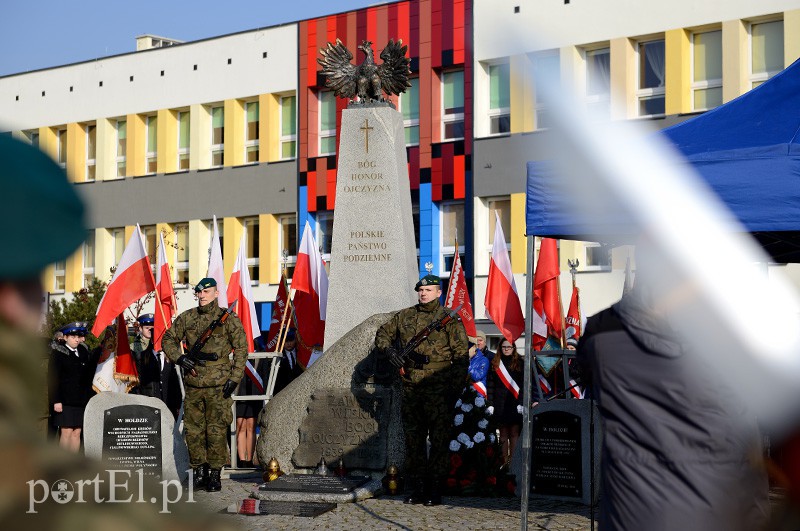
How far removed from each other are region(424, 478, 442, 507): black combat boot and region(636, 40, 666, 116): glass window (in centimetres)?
1827

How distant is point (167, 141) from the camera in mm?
37812

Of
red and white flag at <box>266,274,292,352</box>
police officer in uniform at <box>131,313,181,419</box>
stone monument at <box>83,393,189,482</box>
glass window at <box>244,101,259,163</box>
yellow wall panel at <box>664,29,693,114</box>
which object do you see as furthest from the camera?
glass window at <box>244,101,259,163</box>

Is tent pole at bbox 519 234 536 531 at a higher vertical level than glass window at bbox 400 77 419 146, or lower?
lower

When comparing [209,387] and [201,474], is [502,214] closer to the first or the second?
[209,387]

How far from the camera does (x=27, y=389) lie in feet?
3.32

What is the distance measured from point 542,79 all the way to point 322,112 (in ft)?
97.2

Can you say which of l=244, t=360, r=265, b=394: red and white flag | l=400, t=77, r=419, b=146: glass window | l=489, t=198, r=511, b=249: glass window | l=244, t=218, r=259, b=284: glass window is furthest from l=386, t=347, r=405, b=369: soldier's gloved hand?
l=244, t=218, r=259, b=284: glass window

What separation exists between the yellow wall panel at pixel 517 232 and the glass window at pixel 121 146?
1463 centimetres

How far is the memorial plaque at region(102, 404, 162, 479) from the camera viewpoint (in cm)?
1231

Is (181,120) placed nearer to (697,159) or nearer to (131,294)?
Result: (131,294)

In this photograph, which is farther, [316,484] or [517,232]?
[517,232]

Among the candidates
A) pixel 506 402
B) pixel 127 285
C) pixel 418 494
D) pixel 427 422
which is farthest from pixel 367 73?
pixel 418 494

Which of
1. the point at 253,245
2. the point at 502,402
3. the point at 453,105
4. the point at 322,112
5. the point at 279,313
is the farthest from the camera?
the point at 253,245

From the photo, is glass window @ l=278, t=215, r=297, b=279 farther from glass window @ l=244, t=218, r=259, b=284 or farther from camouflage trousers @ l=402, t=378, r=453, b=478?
camouflage trousers @ l=402, t=378, r=453, b=478
